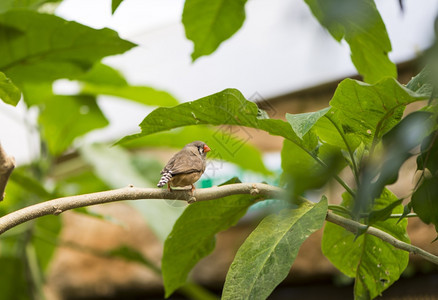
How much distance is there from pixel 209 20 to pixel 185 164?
0.36 m

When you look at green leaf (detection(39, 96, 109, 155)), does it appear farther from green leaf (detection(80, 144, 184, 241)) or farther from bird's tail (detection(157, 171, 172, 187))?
bird's tail (detection(157, 171, 172, 187))

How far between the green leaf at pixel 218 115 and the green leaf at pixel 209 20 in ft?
0.90

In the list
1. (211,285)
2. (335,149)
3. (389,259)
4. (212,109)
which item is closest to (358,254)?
(389,259)

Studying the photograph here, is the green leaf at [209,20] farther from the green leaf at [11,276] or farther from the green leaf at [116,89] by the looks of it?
the green leaf at [11,276]

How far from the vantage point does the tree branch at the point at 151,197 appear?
1.75 ft

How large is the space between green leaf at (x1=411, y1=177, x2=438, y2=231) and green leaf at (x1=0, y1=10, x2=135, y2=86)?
55cm

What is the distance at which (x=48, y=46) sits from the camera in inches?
37.3

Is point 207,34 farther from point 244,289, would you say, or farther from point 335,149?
point 244,289

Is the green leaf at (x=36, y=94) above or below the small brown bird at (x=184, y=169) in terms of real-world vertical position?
below

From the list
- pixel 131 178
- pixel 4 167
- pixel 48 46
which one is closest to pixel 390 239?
pixel 4 167

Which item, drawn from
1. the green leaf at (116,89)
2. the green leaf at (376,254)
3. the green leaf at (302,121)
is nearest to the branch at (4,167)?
the green leaf at (302,121)

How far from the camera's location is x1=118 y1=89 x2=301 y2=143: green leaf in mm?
641

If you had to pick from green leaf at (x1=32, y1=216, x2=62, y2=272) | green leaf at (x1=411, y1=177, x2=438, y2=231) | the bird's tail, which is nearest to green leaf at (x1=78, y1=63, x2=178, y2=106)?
green leaf at (x1=32, y1=216, x2=62, y2=272)

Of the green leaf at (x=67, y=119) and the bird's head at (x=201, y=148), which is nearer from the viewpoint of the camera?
the bird's head at (x=201, y=148)
